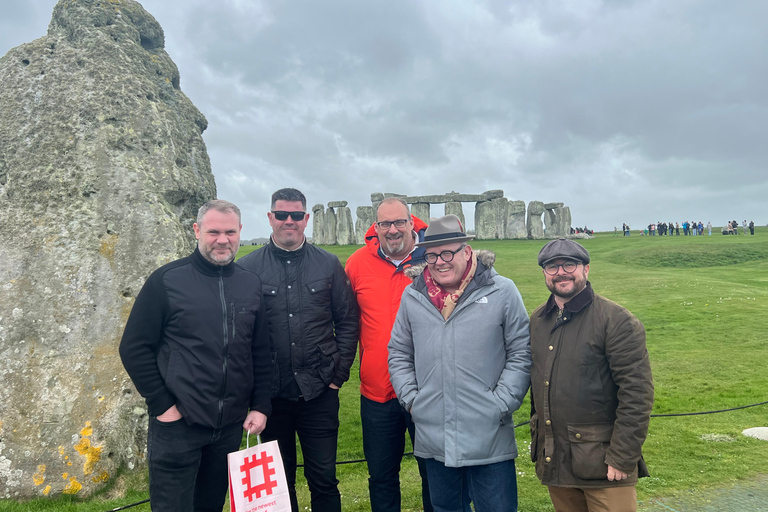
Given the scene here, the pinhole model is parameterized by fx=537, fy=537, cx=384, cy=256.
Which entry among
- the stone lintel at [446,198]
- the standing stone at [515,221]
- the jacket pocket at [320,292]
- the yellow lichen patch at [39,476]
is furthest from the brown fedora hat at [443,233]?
the stone lintel at [446,198]

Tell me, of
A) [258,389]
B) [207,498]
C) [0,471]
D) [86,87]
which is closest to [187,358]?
[258,389]

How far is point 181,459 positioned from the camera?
127 inches

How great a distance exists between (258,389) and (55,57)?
4319mm

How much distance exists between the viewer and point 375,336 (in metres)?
4.02

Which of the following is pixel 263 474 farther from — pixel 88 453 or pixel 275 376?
pixel 88 453

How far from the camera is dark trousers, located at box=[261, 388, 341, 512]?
3920 millimetres

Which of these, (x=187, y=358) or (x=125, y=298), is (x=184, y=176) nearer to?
(x=125, y=298)

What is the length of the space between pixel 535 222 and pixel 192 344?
111 feet

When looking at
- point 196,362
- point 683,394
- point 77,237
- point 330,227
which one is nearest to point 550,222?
point 330,227

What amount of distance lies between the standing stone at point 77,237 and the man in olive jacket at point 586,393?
3.41 meters

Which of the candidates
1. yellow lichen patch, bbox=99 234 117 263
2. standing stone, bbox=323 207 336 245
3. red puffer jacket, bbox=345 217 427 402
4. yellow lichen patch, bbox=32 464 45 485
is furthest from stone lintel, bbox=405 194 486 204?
yellow lichen patch, bbox=32 464 45 485

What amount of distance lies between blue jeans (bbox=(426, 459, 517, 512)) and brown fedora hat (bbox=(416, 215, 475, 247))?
138cm

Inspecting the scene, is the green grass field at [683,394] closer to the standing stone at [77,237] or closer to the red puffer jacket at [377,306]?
the standing stone at [77,237]

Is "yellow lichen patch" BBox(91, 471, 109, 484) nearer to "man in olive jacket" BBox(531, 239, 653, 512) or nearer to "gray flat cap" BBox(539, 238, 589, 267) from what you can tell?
"man in olive jacket" BBox(531, 239, 653, 512)
